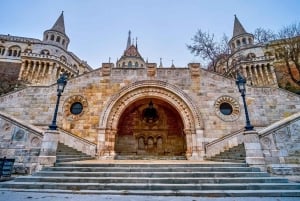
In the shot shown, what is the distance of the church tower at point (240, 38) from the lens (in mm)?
30917

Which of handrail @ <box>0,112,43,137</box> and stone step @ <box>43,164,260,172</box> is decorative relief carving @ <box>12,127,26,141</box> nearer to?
handrail @ <box>0,112,43,137</box>

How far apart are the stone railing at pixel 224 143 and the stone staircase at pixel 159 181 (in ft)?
8.42

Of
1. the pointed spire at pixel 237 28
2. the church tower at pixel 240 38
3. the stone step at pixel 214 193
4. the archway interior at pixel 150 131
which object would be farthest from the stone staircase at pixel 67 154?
the pointed spire at pixel 237 28

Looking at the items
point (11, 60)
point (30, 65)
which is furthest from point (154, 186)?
point (11, 60)

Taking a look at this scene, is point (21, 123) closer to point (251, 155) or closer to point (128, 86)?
point (128, 86)

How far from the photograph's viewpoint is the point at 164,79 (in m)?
11.4

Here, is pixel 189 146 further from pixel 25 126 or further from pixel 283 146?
pixel 25 126

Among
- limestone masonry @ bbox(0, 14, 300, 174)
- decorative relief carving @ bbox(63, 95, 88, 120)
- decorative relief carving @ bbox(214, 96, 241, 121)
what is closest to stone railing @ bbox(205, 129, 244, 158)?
limestone masonry @ bbox(0, 14, 300, 174)

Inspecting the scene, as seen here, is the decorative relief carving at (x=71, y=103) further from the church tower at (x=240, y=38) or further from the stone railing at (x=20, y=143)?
the church tower at (x=240, y=38)

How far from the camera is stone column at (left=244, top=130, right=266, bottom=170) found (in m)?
6.19

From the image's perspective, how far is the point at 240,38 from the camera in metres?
31.6

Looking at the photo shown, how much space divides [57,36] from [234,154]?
3754 cm

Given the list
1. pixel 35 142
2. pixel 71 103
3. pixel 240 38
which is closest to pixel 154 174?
pixel 35 142

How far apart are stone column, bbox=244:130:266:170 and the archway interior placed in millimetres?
5976
